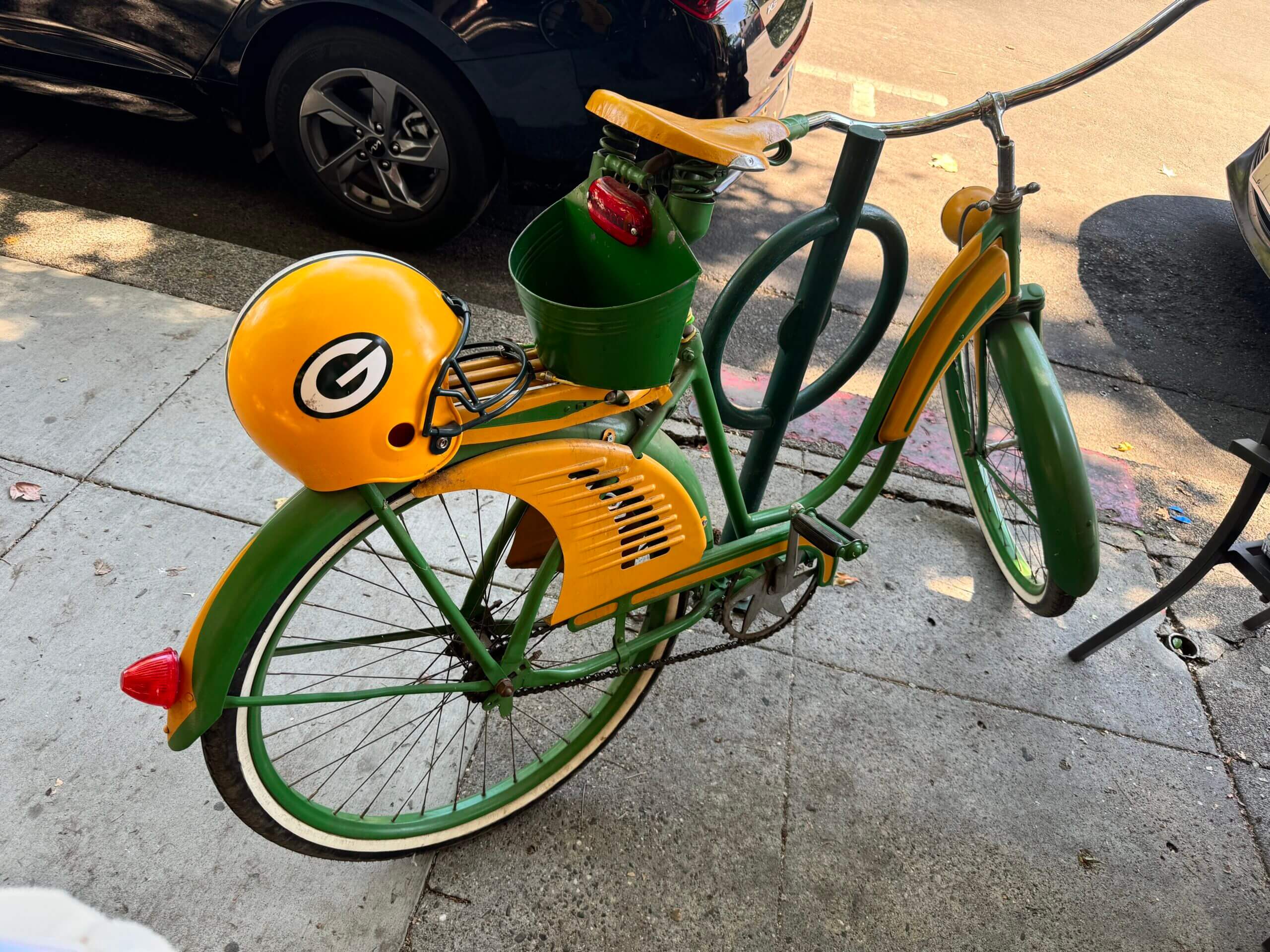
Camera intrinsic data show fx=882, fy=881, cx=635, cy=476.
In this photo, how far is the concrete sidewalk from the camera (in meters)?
1.98

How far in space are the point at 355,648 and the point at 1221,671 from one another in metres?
2.70

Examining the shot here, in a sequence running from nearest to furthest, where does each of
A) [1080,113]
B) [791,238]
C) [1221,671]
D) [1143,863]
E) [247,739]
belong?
1. [247,739]
2. [791,238]
3. [1143,863]
4. [1221,671]
5. [1080,113]

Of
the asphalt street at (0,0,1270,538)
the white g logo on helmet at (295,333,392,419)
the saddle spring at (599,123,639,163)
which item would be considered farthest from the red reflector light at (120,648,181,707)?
the asphalt street at (0,0,1270,538)

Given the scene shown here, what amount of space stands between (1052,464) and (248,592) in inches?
69.9

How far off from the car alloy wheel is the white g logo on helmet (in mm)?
2685

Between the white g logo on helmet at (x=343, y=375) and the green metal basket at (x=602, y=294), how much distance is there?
0.24 m

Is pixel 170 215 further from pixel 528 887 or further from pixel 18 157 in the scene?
pixel 528 887

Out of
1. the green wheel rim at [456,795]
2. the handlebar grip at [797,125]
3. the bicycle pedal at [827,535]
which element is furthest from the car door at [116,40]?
the bicycle pedal at [827,535]

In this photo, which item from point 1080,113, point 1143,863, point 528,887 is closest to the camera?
point 528,887

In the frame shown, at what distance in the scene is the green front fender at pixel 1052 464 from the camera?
6.89 feet

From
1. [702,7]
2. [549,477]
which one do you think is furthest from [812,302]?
[702,7]

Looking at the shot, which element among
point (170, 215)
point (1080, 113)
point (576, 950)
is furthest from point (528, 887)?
point (1080, 113)

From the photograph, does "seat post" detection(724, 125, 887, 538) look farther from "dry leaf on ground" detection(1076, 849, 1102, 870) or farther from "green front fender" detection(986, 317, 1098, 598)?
"dry leaf on ground" detection(1076, 849, 1102, 870)

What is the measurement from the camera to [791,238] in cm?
186
